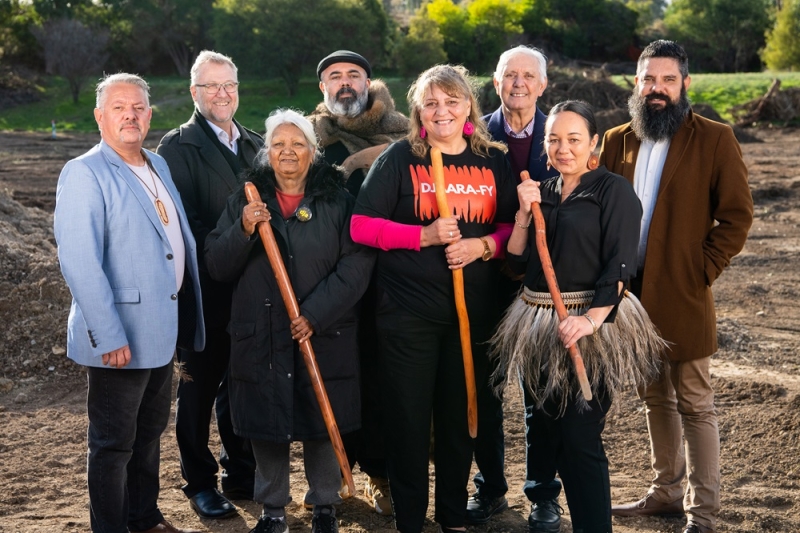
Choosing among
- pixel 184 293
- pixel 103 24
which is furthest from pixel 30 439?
pixel 103 24

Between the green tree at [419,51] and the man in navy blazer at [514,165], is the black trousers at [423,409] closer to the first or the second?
the man in navy blazer at [514,165]

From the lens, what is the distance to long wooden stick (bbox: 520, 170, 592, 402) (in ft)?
12.2

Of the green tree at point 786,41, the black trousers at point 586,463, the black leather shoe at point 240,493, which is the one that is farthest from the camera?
the green tree at point 786,41

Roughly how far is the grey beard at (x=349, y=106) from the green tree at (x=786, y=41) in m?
44.6

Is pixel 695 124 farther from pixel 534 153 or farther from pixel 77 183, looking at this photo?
pixel 77 183

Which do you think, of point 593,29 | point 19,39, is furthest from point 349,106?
point 593,29

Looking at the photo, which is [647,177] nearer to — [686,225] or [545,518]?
[686,225]

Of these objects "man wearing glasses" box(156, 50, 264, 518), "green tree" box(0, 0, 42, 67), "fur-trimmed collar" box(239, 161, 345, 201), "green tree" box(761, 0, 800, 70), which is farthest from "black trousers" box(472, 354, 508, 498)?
"green tree" box(761, 0, 800, 70)

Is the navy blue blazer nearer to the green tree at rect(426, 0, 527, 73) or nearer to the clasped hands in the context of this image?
the clasped hands

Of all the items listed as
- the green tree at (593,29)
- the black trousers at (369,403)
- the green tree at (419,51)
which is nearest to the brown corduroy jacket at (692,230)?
the black trousers at (369,403)

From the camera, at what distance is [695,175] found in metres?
4.25

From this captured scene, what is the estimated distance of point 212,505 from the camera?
4707mm

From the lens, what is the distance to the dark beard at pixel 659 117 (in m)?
4.29

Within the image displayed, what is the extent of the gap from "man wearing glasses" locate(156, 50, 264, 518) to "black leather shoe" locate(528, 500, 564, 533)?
1587 mm
